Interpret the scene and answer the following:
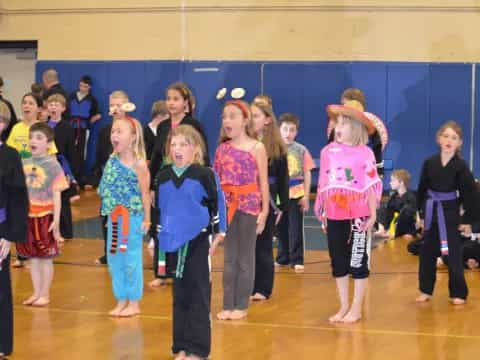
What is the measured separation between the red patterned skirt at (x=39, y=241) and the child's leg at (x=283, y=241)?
2.84 metres

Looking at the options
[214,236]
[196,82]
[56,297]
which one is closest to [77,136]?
[196,82]

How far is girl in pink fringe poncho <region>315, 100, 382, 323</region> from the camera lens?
7188mm

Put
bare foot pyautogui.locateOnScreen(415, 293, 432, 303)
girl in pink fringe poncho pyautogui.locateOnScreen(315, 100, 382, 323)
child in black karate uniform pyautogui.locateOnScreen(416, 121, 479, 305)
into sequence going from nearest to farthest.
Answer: girl in pink fringe poncho pyautogui.locateOnScreen(315, 100, 382, 323) < child in black karate uniform pyautogui.locateOnScreen(416, 121, 479, 305) < bare foot pyautogui.locateOnScreen(415, 293, 432, 303)

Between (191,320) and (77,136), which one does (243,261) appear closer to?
(191,320)

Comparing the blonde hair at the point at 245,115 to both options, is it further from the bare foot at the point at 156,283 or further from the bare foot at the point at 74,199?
the bare foot at the point at 74,199

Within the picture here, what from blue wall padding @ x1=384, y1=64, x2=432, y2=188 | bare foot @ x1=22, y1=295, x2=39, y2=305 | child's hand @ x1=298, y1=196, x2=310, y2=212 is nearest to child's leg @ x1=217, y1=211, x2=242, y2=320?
bare foot @ x1=22, y1=295, x2=39, y2=305

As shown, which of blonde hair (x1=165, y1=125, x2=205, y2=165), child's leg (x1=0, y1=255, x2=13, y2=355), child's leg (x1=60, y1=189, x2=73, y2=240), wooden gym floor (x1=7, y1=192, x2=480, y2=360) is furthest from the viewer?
child's leg (x1=60, y1=189, x2=73, y2=240)

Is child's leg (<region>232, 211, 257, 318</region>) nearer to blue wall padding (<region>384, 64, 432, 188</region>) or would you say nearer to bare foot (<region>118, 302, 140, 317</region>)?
bare foot (<region>118, 302, 140, 317</region>)

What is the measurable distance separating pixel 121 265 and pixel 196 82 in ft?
33.5

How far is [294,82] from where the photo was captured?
1664 centimetres

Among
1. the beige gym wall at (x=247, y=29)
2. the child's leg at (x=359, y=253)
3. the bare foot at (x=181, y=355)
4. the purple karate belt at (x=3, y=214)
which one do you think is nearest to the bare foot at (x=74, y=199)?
the beige gym wall at (x=247, y=29)

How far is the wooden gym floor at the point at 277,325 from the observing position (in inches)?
251

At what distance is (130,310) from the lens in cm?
741

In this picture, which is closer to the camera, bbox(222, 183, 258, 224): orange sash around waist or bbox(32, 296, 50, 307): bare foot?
bbox(222, 183, 258, 224): orange sash around waist
